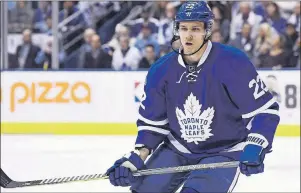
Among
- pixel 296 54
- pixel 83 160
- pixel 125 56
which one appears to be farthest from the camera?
pixel 125 56

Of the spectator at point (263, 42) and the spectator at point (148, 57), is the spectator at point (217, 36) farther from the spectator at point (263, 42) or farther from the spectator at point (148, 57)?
the spectator at point (148, 57)

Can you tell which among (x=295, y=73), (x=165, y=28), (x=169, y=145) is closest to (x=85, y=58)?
(x=165, y=28)

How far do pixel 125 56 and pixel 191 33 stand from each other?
16.5 ft

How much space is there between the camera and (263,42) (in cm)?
766

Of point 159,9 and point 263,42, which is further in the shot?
point 159,9

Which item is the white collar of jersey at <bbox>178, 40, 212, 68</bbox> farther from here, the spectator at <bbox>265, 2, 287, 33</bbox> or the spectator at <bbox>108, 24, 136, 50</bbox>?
the spectator at <bbox>108, 24, 136, 50</bbox>

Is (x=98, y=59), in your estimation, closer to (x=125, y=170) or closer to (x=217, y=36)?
(x=217, y=36)

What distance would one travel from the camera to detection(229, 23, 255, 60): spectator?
763 centimetres

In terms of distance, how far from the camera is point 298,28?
7582 mm

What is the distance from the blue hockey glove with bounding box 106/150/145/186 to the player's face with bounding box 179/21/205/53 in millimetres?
451

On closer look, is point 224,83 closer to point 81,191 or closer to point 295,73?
point 81,191

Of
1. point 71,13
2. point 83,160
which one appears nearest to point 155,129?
point 83,160

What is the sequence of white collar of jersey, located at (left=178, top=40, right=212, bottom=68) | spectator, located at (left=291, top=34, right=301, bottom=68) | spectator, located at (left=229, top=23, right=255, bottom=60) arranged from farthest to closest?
spectator, located at (left=229, top=23, right=255, bottom=60)
spectator, located at (left=291, top=34, right=301, bottom=68)
white collar of jersey, located at (left=178, top=40, right=212, bottom=68)

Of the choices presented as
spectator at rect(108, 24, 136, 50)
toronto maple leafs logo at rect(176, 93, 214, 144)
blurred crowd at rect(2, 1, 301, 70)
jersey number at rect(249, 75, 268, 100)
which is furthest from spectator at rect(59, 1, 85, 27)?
jersey number at rect(249, 75, 268, 100)
